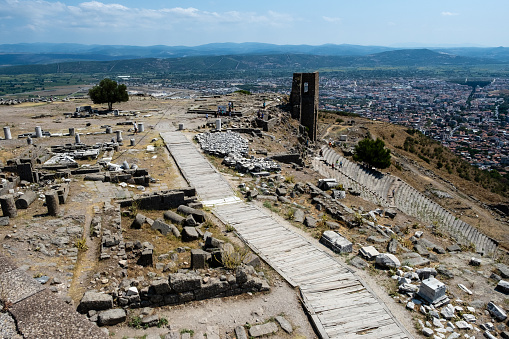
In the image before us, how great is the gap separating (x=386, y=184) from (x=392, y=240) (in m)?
19.6

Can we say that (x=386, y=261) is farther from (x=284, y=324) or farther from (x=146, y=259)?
(x=146, y=259)

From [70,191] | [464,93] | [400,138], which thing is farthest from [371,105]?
[70,191]

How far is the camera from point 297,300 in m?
9.63

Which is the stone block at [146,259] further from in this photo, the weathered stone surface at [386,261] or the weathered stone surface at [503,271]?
the weathered stone surface at [503,271]

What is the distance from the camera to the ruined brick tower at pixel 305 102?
39731 millimetres

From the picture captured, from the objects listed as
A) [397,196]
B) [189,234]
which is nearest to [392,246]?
[189,234]

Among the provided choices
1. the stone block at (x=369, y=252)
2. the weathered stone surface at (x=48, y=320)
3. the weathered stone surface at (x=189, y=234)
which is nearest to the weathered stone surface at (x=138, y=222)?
→ the weathered stone surface at (x=189, y=234)

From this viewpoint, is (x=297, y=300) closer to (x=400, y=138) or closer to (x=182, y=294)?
(x=182, y=294)

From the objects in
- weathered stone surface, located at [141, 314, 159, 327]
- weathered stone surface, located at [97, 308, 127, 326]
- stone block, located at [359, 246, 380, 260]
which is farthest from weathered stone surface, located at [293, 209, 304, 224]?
weathered stone surface, located at [97, 308, 127, 326]

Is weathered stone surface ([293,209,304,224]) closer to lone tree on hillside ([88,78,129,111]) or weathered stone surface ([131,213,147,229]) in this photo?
weathered stone surface ([131,213,147,229])

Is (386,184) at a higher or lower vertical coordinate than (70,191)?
lower

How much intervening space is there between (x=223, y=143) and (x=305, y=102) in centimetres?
1881

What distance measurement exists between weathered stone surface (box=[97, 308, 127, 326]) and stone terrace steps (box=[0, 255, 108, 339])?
67 centimetres

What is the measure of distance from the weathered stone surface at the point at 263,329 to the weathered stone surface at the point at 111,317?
2.95 m
